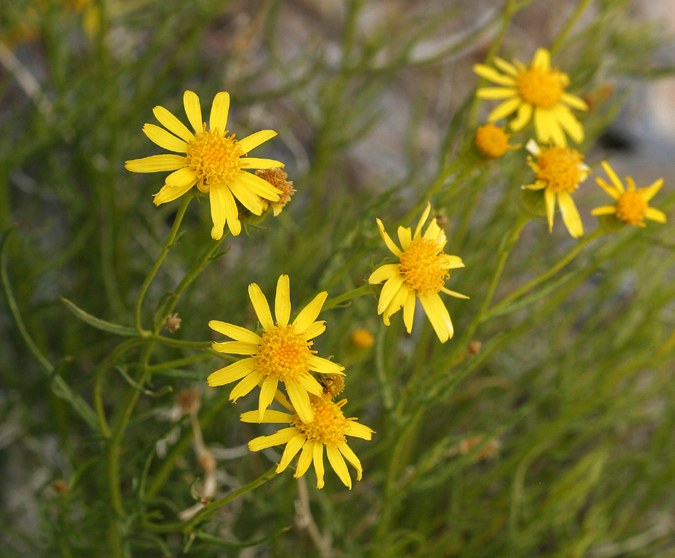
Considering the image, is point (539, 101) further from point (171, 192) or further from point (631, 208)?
point (171, 192)

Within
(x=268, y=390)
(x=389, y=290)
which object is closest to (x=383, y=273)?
(x=389, y=290)

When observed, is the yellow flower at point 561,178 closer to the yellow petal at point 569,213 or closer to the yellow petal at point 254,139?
the yellow petal at point 569,213

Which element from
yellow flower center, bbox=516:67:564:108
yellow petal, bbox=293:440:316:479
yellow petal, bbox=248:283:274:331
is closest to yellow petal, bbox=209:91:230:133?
yellow petal, bbox=248:283:274:331

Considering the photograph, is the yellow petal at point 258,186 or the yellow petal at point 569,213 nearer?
the yellow petal at point 258,186

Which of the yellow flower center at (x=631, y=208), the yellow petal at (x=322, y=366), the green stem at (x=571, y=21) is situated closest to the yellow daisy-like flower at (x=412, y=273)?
the yellow petal at (x=322, y=366)

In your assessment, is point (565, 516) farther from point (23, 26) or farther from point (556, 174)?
point (23, 26)

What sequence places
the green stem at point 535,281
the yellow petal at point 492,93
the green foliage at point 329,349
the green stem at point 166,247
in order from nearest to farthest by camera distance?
the green stem at point 166,247 < the green stem at point 535,281 < the green foliage at point 329,349 < the yellow petal at point 492,93

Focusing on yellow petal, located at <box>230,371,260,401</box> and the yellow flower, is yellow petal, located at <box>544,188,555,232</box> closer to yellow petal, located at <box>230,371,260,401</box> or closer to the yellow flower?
the yellow flower
